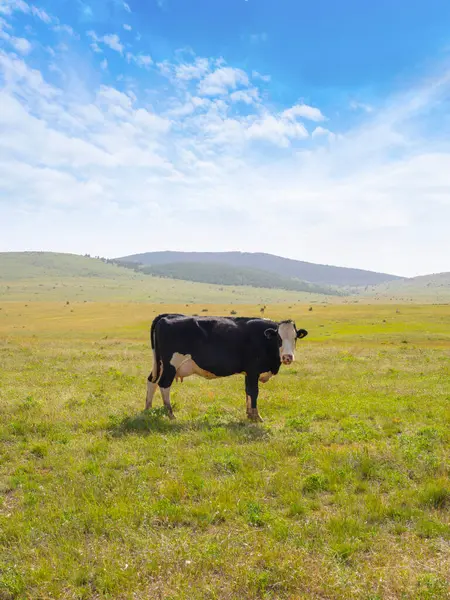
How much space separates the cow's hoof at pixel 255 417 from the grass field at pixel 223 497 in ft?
1.47

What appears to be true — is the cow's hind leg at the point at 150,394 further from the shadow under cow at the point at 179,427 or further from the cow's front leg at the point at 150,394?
the shadow under cow at the point at 179,427

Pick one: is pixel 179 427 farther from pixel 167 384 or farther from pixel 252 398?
pixel 252 398

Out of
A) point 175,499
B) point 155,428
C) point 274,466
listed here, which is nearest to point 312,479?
point 274,466

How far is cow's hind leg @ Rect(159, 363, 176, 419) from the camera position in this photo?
12.2m

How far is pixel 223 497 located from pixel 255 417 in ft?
16.8

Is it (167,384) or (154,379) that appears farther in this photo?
(154,379)

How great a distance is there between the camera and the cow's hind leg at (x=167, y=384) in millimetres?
12180

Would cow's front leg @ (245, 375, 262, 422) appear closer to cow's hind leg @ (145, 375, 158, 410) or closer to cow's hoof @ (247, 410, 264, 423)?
cow's hoof @ (247, 410, 264, 423)

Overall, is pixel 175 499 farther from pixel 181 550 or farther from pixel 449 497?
pixel 449 497

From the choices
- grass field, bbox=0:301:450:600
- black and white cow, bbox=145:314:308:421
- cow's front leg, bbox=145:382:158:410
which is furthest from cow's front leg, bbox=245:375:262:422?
cow's front leg, bbox=145:382:158:410

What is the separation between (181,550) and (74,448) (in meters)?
4.76

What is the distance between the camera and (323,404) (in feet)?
44.5

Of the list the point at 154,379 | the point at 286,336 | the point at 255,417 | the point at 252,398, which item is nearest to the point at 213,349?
the point at 252,398

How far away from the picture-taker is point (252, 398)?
1222 centimetres
